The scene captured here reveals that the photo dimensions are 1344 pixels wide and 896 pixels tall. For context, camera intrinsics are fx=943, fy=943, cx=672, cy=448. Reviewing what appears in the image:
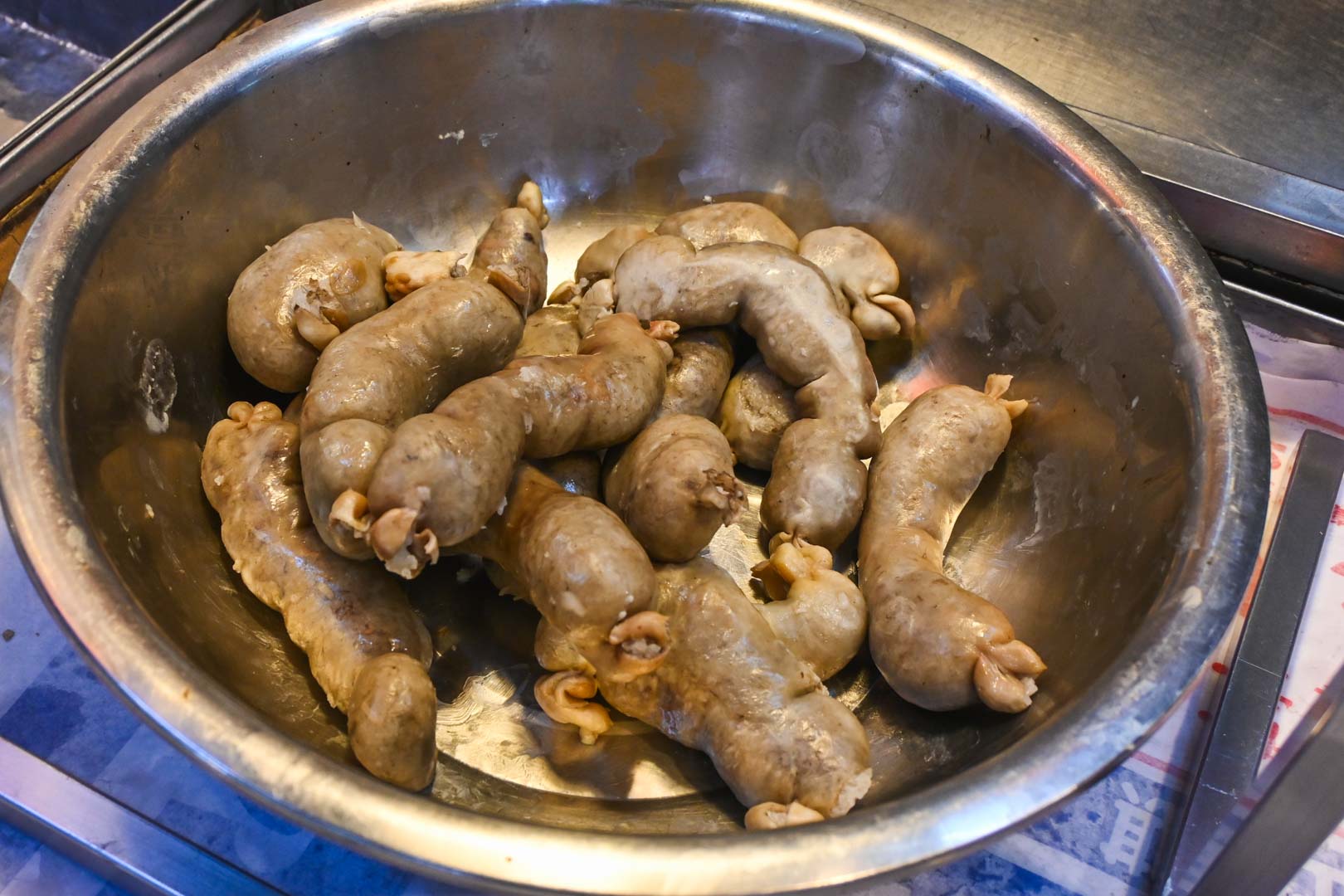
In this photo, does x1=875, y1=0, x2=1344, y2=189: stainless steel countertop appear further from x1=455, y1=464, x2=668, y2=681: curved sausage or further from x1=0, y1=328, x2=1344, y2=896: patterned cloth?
x1=455, y1=464, x2=668, y2=681: curved sausage

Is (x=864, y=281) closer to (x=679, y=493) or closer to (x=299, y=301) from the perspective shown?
(x=679, y=493)

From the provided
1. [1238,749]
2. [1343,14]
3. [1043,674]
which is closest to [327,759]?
[1043,674]

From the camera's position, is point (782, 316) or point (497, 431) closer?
point (497, 431)

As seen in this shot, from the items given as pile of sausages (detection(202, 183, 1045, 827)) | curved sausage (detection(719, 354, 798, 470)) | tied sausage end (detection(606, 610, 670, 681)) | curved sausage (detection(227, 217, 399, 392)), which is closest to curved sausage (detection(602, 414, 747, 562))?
pile of sausages (detection(202, 183, 1045, 827))

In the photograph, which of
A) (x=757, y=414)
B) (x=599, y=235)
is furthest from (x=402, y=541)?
(x=599, y=235)

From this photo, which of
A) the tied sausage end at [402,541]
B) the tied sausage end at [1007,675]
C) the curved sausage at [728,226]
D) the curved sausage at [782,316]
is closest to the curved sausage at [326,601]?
the tied sausage end at [402,541]

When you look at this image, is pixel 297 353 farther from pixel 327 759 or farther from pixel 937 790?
pixel 937 790
